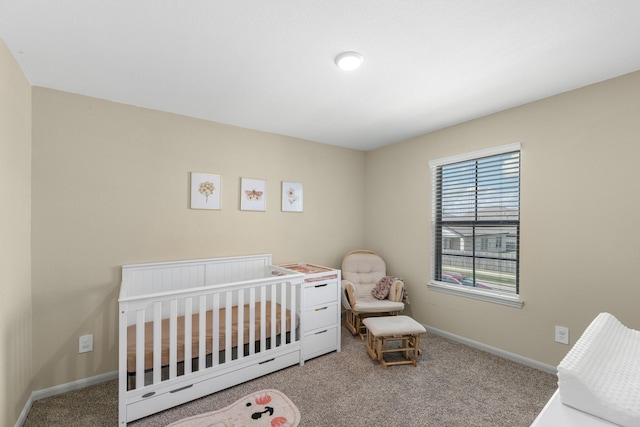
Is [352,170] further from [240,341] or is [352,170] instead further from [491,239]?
[240,341]

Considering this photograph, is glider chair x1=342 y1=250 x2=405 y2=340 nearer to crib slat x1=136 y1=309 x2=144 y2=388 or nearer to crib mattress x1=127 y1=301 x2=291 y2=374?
crib mattress x1=127 y1=301 x2=291 y2=374

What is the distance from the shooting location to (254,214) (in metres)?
3.26

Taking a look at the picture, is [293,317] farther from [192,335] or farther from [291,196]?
[291,196]

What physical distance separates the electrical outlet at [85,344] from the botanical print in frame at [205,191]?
1.34 meters

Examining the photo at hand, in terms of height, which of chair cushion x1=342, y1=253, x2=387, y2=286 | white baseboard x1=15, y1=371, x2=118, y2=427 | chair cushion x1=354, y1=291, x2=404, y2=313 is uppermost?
chair cushion x1=342, y1=253, x2=387, y2=286

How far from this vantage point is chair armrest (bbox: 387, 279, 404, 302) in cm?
330

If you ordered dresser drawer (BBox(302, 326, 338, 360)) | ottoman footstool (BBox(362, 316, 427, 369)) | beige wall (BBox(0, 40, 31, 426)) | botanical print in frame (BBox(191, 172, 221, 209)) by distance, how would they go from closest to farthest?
beige wall (BBox(0, 40, 31, 426)) → ottoman footstool (BBox(362, 316, 427, 369)) → dresser drawer (BBox(302, 326, 338, 360)) → botanical print in frame (BBox(191, 172, 221, 209))

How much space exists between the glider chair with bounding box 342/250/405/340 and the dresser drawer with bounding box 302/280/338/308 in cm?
42

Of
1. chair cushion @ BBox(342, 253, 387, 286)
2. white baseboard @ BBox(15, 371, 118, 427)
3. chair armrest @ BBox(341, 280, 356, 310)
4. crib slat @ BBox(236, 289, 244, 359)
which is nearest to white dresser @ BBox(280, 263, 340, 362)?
chair armrest @ BBox(341, 280, 356, 310)

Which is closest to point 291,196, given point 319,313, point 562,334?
point 319,313

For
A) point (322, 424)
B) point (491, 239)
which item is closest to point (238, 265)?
point (322, 424)

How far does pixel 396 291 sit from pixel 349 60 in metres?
2.51

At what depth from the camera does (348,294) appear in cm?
330

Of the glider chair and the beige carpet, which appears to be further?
the glider chair
